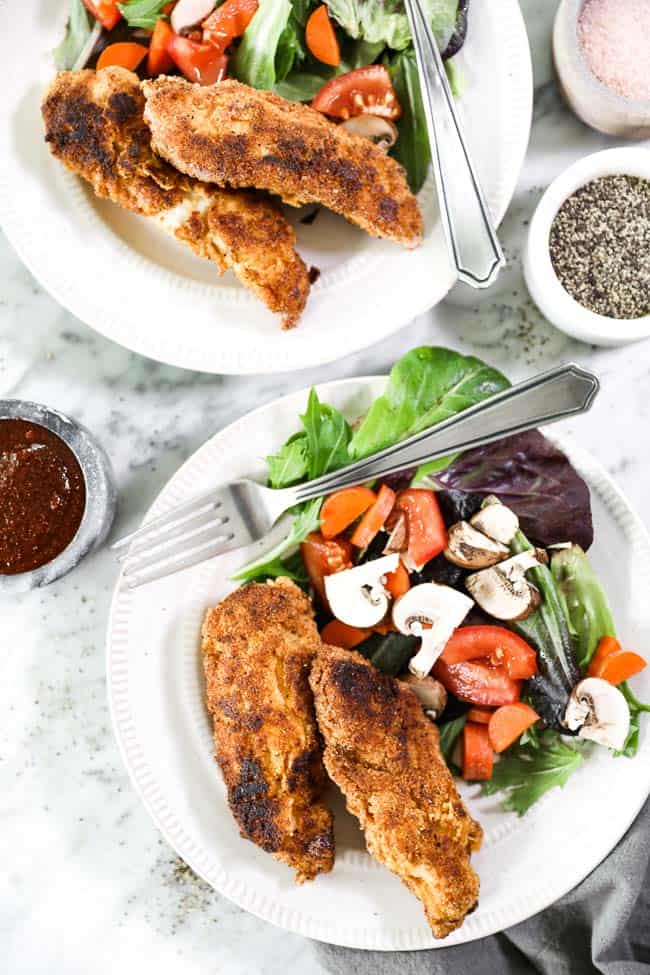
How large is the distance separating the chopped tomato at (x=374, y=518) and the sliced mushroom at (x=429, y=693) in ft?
1.29

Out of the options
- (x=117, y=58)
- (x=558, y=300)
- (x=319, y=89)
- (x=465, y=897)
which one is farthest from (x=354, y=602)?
(x=117, y=58)

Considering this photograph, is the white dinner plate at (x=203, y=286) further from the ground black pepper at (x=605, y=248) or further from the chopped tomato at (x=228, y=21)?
the chopped tomato at (x=228, y=21)

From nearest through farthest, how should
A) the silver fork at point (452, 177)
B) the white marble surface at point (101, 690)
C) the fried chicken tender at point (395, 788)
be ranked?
the fried chicken tender at point (395, 788)
the silver fork at point (452, 177)
the white marble surface at point (101, 690)

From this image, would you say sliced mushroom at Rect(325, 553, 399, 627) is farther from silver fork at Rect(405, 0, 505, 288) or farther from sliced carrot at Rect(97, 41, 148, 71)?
sliced carrot at Rect(97, 41, 148, 71)

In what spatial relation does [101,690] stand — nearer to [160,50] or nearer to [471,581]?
[471,581]

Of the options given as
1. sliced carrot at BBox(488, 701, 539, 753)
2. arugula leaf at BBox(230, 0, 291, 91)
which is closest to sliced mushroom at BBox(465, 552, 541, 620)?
sliced carrot at BBox(488, 701, 539, 753)

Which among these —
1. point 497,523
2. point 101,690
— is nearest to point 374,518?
point 497,523

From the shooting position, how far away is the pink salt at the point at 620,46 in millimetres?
2746

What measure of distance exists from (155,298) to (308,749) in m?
1.31

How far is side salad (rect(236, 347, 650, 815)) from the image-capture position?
2623 millimetres

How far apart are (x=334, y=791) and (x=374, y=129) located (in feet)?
6.05

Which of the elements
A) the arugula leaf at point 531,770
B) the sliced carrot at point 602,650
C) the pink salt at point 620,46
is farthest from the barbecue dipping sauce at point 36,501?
the pink salt at point 620,46

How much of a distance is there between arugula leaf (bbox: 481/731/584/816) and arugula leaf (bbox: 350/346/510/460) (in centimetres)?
93

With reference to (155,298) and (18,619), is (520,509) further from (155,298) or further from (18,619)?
(18,619)
